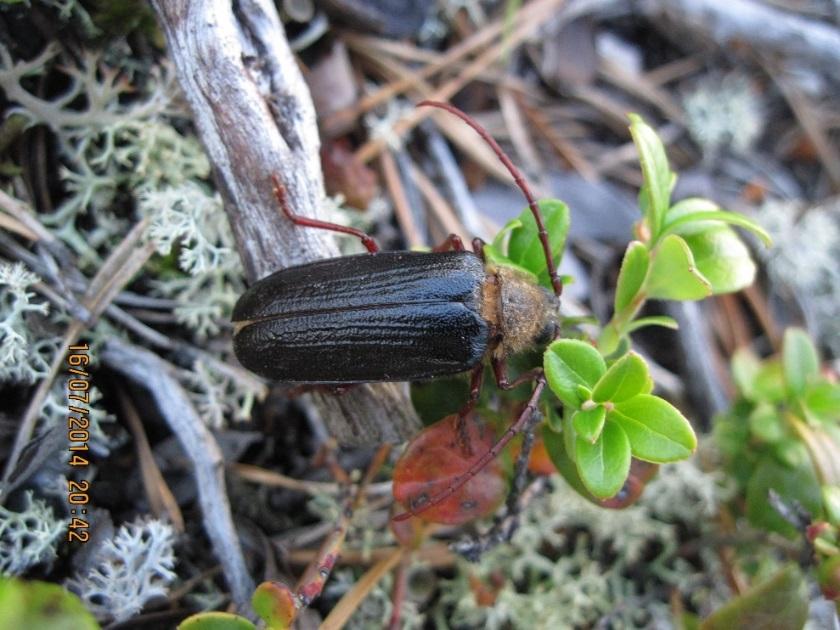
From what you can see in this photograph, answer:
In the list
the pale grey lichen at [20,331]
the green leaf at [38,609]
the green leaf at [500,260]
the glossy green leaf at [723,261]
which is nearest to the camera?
the green leaf at [38,609]

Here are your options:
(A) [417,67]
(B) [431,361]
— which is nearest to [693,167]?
(A) [417,67]

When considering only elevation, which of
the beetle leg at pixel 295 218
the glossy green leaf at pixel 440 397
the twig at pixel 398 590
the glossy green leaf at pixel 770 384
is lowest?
the twig at pixel 398 590

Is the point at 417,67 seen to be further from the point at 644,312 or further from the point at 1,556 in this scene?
the point at 1,556

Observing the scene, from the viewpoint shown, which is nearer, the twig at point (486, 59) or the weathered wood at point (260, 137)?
the weathered wood at point (260, 137)

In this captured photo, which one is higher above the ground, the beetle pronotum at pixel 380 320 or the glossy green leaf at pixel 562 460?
the beetle pronotum at pixel 380 320

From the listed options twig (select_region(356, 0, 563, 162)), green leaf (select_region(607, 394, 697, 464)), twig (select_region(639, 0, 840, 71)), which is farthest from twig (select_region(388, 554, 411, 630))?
twig (select_region(639, 0, 840, 71))

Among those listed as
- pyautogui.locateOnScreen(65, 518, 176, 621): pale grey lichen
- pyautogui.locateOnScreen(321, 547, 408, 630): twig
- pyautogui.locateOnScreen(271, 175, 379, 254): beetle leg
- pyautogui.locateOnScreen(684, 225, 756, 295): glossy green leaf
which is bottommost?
pyautogui.locateOnScreen(321, 547, 408, 630): twig

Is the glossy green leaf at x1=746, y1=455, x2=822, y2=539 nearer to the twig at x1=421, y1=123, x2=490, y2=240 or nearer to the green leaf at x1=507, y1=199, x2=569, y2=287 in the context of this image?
the green leaf at x1=507, y1=199, x2=569, y2=287

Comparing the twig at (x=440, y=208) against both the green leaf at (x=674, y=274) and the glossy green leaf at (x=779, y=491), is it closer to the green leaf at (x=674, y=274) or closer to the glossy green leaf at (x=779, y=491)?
the green leaf at (x=674, y=274)

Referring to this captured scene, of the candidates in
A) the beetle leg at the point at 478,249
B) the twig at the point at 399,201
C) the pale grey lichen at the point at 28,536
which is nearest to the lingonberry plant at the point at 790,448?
the beetle leg at the point at 478,249
